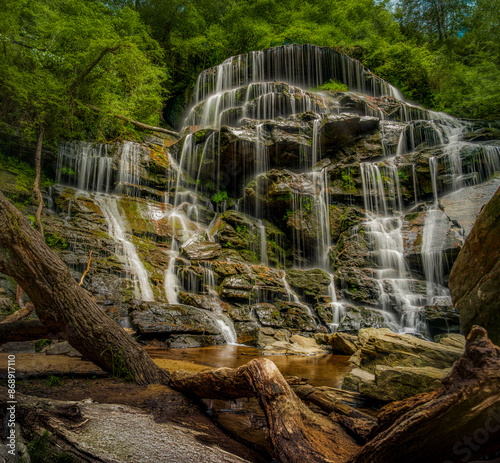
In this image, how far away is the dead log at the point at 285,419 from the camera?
165cm

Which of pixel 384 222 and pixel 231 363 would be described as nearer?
pixel 231 363

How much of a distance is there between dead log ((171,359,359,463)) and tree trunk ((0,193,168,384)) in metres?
1.19

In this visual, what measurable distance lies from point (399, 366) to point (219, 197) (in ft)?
46.8

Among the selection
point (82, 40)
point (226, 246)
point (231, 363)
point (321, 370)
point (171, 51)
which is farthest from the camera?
point (171, 51)

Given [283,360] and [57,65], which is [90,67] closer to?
[57,65]

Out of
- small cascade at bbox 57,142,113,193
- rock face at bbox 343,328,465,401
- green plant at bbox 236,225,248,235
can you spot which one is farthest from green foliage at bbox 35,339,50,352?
small cascade at bbox 57,142,113,193

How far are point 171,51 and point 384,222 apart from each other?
909 inches

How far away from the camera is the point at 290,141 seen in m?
15.8

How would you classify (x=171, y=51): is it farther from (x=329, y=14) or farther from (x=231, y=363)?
(x=231, y=363)

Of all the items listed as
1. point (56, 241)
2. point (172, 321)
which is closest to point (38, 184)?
point (56, 241)

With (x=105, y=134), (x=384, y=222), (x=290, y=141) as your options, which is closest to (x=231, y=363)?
(x=384, y=222)

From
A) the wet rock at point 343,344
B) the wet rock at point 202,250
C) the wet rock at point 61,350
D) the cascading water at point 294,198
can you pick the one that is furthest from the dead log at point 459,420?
the wet rock at point 202,250

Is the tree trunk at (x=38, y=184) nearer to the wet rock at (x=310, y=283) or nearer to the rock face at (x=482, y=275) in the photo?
the wet rock at (x=310, y=283)

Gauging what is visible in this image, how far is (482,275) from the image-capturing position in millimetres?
2516
